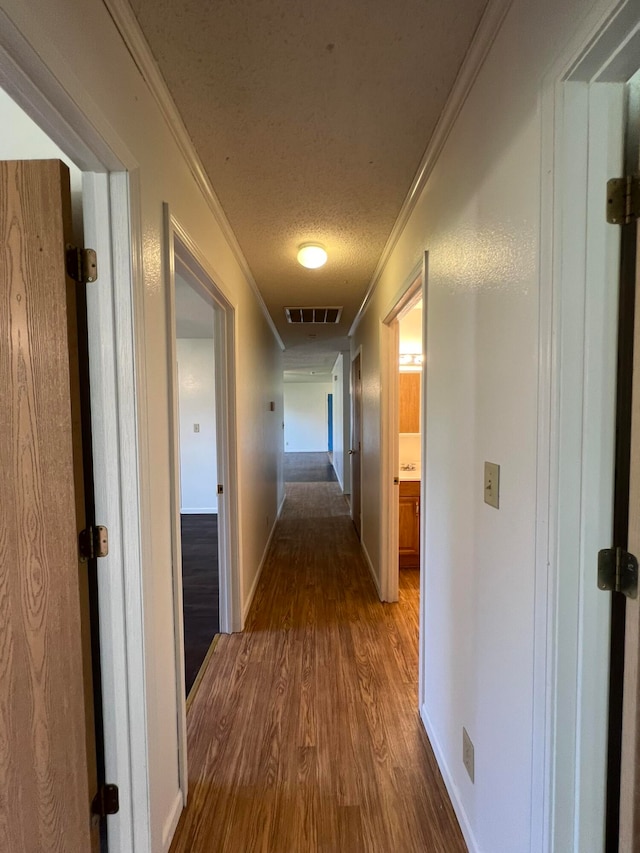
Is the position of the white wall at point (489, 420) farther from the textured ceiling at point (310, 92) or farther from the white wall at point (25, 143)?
the white wall at point (25, 143)

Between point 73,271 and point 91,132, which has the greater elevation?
point 91,132

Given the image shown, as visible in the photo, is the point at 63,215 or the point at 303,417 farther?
the point at 303,417

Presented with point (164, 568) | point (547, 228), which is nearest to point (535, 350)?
point (547, 228)

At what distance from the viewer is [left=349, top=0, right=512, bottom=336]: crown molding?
941mm

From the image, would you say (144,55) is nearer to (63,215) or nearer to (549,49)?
(63,215)

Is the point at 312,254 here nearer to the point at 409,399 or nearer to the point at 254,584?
the point at 409,399

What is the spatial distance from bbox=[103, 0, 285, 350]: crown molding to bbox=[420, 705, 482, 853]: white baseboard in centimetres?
249

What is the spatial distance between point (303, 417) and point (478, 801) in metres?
11.3

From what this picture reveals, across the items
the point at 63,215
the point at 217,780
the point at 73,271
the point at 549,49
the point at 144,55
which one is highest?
the point at 144,55

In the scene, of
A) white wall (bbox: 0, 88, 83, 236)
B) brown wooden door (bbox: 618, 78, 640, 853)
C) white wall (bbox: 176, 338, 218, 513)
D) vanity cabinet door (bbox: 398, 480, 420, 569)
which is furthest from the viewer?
white wall (bbox: 176, 338, 218, 513)

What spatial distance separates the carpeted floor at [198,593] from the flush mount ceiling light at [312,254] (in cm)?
243

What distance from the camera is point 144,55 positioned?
1048 mm

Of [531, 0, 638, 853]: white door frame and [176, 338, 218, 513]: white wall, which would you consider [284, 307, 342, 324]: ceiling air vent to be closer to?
[176, 338, 218, 513]: white wall

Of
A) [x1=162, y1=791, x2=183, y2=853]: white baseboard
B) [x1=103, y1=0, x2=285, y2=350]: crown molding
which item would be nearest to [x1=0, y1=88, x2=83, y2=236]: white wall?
[x1=103, y1=0, x2=285, y2=350]: crown molding
